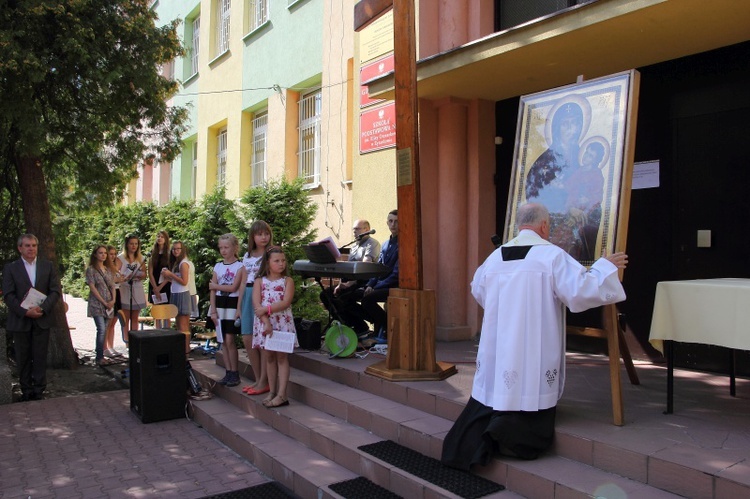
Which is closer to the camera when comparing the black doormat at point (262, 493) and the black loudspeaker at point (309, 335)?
the black doormat at point (262, 493)

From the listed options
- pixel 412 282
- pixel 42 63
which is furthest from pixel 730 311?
pixel 42 63

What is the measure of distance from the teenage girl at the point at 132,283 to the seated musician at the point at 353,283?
3.67m

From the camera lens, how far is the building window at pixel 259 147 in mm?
13906

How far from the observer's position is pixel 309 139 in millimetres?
12164

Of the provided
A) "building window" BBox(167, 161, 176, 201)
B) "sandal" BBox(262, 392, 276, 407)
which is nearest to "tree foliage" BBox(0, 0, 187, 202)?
"sandal" BBox(262, 392, 276, 407)

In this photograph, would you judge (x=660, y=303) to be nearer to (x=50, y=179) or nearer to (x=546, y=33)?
(x=546, y=33)

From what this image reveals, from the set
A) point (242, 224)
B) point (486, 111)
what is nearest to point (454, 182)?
point (486, 111)

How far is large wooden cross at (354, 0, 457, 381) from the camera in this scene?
18.2ft

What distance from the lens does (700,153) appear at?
19.4 ft

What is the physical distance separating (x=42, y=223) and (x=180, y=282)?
77.1 inches

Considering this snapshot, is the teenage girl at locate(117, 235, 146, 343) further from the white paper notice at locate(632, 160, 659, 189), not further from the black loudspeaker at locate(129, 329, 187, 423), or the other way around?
the white paper notice at locate(632, 160, 659, 189)

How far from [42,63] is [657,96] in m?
6.56

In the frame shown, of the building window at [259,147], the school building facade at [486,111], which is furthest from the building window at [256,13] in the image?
the building window at [259,147]

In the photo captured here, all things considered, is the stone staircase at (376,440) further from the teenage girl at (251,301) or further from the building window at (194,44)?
the building window at (194,44)
